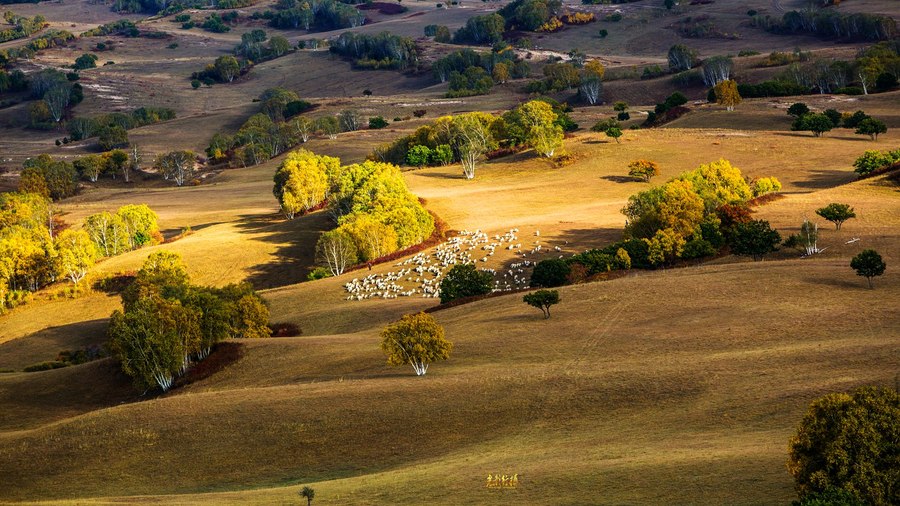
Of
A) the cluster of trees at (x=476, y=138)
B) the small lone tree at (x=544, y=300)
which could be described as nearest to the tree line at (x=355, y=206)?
the cluster of trees at (x=476, y=138)

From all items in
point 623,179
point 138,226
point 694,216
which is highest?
point 694,216

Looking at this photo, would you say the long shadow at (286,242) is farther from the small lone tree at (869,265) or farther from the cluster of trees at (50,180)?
the small lone tree at (869,265)

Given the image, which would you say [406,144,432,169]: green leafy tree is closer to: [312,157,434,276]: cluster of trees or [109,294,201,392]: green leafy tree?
[312,157,434,276]: cluster of trees

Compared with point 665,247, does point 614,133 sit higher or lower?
lower

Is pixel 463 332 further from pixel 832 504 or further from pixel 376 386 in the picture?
pixel 832 504

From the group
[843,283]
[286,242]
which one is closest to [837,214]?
[843,283]

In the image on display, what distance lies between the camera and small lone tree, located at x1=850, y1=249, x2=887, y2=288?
5634 cm

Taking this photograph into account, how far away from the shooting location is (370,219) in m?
105

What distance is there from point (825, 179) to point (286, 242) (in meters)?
63.4

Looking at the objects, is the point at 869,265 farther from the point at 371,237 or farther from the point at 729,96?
the point at 729,96

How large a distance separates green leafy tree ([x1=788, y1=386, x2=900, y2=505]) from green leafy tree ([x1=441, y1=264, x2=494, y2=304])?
4954 centimetres

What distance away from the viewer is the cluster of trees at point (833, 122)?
417ft

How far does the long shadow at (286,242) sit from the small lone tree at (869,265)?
62288 millimetres

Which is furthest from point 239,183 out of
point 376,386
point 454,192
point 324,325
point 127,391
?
point 376,386
